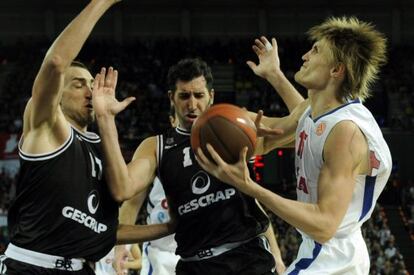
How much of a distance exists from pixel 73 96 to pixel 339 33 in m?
1.68

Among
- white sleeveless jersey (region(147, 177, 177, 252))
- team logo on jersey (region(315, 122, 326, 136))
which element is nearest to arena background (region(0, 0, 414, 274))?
white sleeveless jersey (region(147, 177, 177, 252))

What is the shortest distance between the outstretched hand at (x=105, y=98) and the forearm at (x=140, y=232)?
0.95 metres

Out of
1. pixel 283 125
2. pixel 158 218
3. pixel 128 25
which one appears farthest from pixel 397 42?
pixel 283 125

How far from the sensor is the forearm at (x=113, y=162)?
14.2 ft

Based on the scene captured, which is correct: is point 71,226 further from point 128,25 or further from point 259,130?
point 128,25

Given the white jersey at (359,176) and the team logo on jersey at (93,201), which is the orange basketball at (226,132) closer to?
the white jersey at (359,176)

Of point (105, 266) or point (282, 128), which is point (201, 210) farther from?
point (105, 266)

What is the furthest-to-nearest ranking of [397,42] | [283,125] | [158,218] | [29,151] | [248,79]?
1. [397,42]
2. [248,79]
3. [158,218]
4. [283,125]
5. [29,151]

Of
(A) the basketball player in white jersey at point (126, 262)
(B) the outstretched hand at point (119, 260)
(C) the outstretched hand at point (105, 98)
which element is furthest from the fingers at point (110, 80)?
(A) the basketball player in white jersey at point (126, 262)

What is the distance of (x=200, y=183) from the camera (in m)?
4.77

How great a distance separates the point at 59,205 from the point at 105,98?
69 centimetres

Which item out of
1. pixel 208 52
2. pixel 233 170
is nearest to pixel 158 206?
pixel 233 170

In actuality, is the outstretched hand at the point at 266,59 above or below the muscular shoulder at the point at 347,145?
above

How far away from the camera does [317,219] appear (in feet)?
12.7
